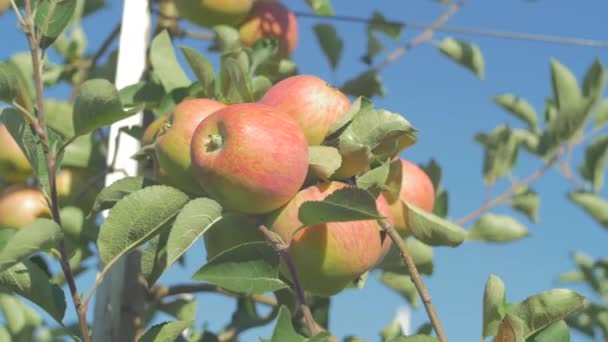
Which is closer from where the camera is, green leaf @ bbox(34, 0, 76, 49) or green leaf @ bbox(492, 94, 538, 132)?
green leaf @ bbox(34, 0, 76, 49)

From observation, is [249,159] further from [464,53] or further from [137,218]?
[464,53]

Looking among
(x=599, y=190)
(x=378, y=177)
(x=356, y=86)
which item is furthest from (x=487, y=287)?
(x=599, y=190)

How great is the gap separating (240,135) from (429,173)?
0.51 meters

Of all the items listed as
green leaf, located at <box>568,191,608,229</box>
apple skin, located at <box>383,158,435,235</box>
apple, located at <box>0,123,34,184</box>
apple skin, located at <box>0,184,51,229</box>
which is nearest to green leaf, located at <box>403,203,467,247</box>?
apple skin, located at <box>383,158,435,235</box>

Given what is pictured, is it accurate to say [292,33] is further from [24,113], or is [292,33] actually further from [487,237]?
[24,113]

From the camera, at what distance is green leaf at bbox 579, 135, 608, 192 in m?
1.85

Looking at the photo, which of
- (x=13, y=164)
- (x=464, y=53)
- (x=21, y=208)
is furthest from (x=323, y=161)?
(x=464, y=53)

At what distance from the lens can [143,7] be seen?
1298mm

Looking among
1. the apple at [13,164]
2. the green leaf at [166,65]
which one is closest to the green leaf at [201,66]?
the green leaf at [166,65]

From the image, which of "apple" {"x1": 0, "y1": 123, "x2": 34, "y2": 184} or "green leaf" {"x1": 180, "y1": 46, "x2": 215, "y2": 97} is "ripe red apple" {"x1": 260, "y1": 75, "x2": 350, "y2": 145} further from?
"apple" {"x1": 0, "y1": 123, "x2": 34, "y2": 184}

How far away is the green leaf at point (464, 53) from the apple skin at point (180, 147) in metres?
0.94

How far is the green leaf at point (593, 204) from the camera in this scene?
1.83 m

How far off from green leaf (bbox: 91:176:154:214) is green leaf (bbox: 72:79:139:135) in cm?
9

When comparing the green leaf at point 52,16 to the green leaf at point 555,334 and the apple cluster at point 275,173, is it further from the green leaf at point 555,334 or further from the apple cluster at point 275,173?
the green leaf at point 555,334
